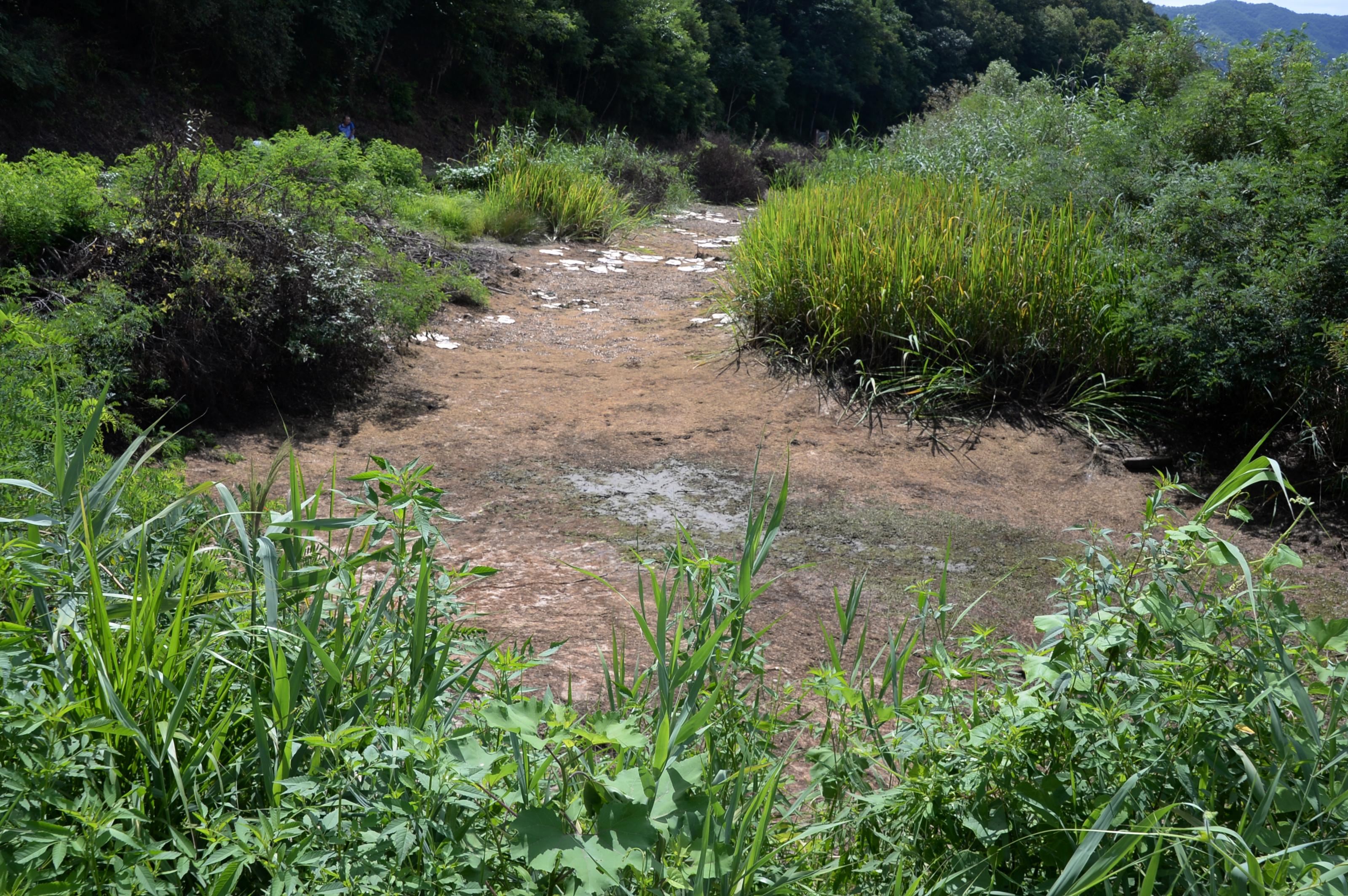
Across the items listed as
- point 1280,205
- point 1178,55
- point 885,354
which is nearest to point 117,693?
point 885,354

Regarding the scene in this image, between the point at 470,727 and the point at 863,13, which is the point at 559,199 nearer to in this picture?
the point at 470,727


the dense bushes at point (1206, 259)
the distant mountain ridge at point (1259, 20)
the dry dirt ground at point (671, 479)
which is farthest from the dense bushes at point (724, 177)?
the distant mountain ridge at point (1259, 20)

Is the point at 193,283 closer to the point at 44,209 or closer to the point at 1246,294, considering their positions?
the point at 44,209

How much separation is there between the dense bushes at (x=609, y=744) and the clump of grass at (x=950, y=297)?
3.23m

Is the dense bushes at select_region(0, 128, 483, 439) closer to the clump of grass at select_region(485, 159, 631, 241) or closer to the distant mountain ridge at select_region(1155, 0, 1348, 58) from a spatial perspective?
the clump of grass at select_region(485, 159, 631, 241)

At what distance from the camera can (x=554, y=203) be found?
30.0ft

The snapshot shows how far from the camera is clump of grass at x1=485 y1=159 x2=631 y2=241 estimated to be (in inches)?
341

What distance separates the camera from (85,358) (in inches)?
129

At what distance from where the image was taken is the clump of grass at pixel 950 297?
14.8 feet

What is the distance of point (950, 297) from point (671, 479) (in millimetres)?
1928

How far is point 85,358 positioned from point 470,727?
285 centimetres

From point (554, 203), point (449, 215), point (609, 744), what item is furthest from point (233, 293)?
point (554, 203)

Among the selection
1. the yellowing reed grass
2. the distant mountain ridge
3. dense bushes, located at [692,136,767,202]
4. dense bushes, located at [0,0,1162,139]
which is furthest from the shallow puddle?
the distant mountain ridge

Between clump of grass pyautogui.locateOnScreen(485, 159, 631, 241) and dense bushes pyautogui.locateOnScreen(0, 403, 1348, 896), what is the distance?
24.8 feet
